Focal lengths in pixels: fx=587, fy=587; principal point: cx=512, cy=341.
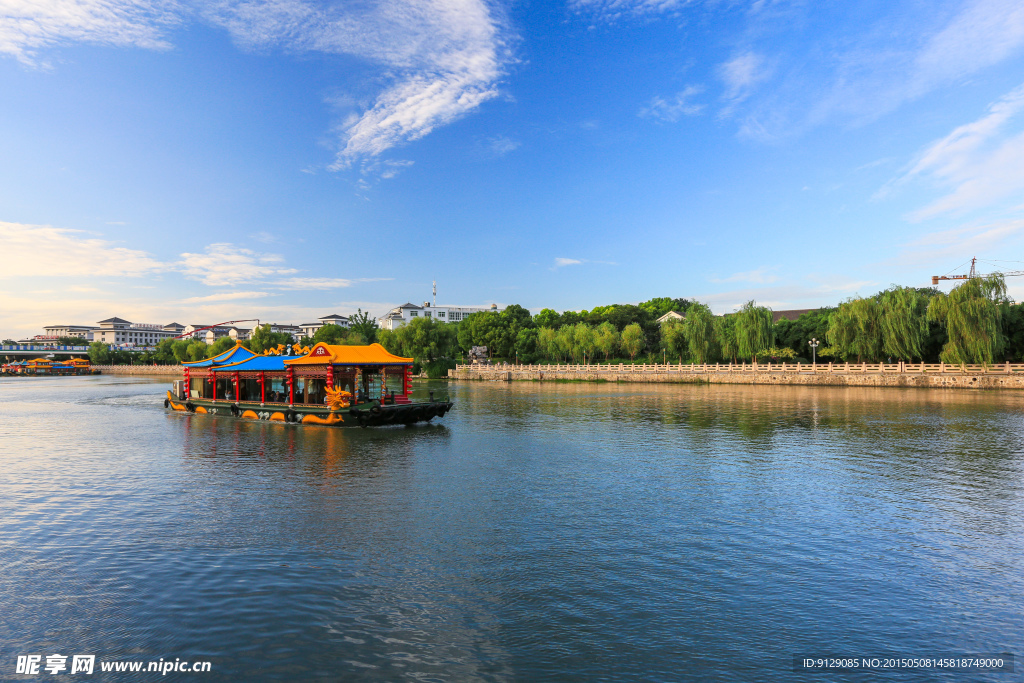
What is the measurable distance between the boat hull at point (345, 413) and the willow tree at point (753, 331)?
43.3 meters

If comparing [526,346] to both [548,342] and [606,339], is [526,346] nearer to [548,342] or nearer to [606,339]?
[548,342]

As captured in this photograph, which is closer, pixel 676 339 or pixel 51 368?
pixel 676 339

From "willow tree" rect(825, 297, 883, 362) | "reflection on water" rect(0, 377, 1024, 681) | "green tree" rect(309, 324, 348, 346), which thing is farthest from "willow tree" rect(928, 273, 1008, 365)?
"green tree" rect(309, 324, 348, 346)

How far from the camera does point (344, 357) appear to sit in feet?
79.9

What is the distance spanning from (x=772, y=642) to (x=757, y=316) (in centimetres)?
5946

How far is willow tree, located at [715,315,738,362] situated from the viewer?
62.8m

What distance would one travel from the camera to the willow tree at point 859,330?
172 ft

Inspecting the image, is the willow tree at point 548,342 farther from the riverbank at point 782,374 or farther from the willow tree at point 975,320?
the willow tree at point 975,320

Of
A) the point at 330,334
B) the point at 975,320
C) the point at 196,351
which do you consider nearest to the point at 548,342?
the point at 330,334

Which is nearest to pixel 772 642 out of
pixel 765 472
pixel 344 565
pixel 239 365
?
pixel 344 565

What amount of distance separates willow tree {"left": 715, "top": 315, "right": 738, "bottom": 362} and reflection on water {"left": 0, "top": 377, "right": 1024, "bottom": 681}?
147 ft

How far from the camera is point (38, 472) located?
53.3 feet

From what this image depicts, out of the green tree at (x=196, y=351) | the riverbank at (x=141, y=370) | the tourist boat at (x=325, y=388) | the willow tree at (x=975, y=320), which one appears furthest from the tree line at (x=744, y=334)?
the tourist boat at (x=325, y=388)

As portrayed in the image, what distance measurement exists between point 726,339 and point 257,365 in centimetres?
4998
